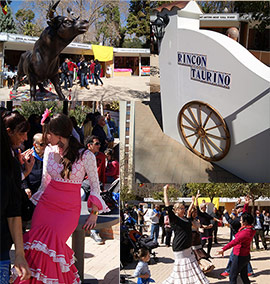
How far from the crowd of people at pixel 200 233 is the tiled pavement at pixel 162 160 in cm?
29

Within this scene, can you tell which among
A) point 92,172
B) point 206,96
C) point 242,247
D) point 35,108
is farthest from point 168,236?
point 35,108

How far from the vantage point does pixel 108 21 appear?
144 inches

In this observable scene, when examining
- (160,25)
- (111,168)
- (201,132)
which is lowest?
(111,168)

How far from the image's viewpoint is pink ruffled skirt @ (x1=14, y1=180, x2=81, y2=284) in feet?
8.11

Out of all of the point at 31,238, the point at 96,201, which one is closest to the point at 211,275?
the point at 96,201

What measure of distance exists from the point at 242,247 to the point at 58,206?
4.95 ft

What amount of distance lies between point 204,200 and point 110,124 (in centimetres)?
96

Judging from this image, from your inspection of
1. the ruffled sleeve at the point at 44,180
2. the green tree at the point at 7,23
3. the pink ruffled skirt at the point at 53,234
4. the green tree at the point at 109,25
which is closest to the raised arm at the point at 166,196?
the pink ruffled skirt at the point at 53,234

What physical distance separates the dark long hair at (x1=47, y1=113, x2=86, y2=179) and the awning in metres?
1.25

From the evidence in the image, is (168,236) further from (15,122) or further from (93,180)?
(15,122)

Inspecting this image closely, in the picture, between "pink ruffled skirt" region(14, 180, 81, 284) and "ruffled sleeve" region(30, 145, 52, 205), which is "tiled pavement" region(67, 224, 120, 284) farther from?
"ruffled sleeve" region(30, 145, 52, 205)

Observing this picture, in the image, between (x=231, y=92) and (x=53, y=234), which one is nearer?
(x=53, y=234)

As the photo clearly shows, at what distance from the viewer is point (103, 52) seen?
3.75 metres

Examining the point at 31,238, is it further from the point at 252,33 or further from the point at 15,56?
the point at 252,33
